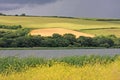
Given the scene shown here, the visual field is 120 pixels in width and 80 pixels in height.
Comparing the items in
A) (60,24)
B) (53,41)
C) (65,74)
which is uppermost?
(65,74)

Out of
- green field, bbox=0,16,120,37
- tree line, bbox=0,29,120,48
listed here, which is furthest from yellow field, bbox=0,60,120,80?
green field, bbox=0,16,120,37

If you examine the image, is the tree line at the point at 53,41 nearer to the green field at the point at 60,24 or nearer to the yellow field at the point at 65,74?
the green field at the point at 60,24

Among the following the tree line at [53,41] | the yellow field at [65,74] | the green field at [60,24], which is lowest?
the green field at [60,24]

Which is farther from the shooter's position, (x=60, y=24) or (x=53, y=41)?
(x=60, y=24)

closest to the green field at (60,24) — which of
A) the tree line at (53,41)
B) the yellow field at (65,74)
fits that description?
the tree line at (53,41)

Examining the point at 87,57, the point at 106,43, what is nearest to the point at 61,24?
the point at 106,43

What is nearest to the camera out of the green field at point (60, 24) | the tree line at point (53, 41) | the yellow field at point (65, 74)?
the yellow field at point (65, 74)

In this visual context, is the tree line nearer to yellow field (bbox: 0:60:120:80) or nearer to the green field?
the green field

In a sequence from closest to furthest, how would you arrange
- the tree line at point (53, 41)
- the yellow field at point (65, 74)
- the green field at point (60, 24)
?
the yellow field at point (65, 74)
the tree line at point (53, 41)
the green field at point (60, 24)

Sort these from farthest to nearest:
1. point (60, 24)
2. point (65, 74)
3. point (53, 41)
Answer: point (60, 24) < point (53, 41) < point (65, 74)

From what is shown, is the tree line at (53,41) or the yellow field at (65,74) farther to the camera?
the tree line at (53,41)

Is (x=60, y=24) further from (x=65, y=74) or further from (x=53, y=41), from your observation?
(x=65, y=74)

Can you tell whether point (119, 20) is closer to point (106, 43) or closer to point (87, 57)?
point (106, 43)

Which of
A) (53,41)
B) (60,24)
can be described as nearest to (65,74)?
(53,41)
